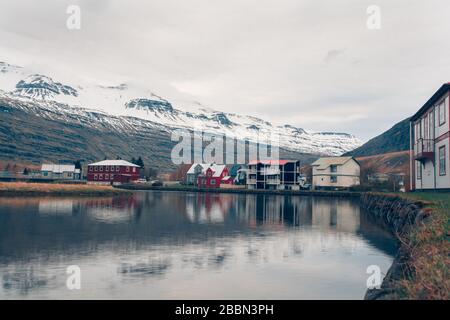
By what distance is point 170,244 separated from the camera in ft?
91.4

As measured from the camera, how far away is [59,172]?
168 meters

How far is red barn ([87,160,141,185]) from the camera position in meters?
146

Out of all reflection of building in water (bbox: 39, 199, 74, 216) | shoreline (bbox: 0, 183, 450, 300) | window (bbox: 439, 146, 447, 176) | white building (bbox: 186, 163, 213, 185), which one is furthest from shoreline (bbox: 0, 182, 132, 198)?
white building (bbox: 186, 163, 213, 185)

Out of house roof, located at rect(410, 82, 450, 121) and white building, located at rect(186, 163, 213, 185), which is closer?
house roof, located at rect(410, 82, 450, 121)

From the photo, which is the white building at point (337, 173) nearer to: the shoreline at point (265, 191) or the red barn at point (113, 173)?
the shoreline at point (265, 191)

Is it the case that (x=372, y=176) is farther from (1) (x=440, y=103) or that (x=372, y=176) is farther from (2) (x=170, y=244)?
(2) (x=170, y=244)

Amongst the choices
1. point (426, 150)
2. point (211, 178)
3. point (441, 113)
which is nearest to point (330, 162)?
point (211, 178)

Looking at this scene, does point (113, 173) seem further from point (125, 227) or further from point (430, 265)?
point (430, 265)

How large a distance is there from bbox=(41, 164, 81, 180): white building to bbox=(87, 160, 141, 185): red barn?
75.1 ft

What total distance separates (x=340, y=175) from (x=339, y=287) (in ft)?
310

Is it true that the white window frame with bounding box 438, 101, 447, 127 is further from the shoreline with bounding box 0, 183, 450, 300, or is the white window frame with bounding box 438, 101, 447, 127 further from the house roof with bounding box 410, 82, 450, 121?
the shoreline with bounding box 0, 183, 450, 300

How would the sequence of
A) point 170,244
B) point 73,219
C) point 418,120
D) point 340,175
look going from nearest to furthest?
1. point 170,244
2. point 73,219
3. point 418,120
4. point 340,175
